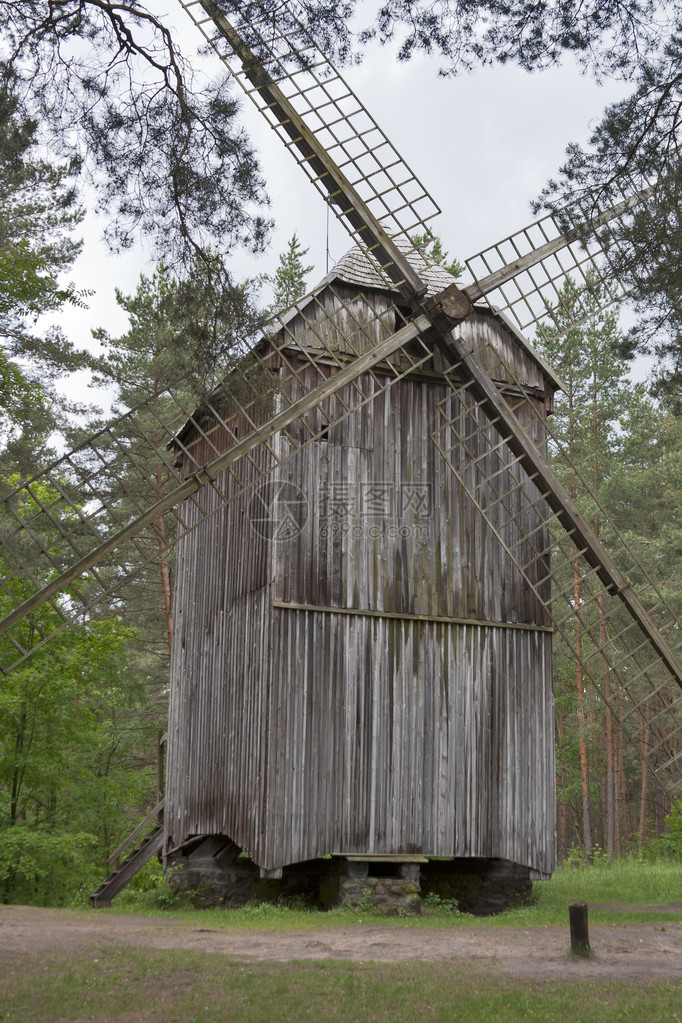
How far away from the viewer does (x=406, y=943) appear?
1064 centimetres

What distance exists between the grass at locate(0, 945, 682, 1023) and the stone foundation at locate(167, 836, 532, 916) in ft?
14.0

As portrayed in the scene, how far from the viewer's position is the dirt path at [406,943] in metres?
9.51

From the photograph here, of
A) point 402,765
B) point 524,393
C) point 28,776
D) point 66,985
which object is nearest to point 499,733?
point 402,765

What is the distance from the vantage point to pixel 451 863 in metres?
15.1

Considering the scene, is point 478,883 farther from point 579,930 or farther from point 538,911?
point 579,930

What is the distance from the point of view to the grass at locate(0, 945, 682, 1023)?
25.5 ft

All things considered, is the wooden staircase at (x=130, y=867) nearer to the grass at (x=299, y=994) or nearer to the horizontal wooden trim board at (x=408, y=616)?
the horizontal wooden trim board at (x=408, y=616)

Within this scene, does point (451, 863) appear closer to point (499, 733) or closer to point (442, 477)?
point (499, 733)

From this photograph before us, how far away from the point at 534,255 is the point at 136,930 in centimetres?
1053

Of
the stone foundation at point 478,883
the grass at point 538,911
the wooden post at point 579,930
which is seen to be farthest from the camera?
the stone foundation at point 478,883

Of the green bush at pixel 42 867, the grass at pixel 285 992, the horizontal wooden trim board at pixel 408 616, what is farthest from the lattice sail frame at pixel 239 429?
the green bush at pixel 42 867

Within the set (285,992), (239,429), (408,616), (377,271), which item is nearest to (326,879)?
(408,616)

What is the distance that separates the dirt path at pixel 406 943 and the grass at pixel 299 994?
0.52 m

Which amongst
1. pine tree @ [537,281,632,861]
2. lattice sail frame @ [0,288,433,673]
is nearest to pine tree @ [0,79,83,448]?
lattice sail frame @ [0,288,433,673]
